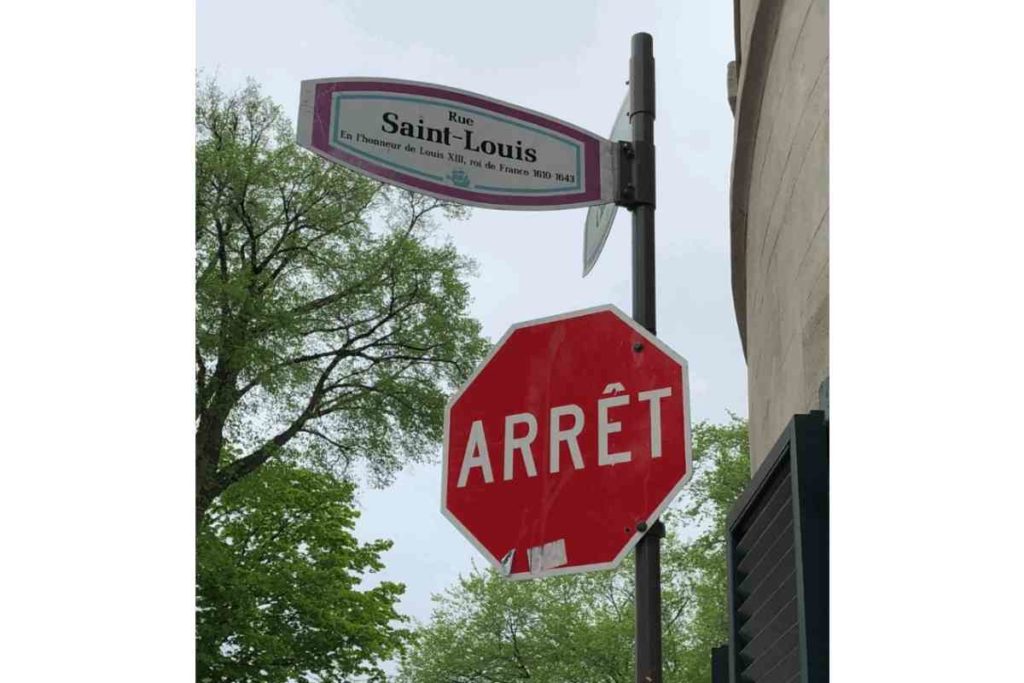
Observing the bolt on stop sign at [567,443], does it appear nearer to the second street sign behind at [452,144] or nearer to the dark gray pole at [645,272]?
the dark gray pole at [645,272]

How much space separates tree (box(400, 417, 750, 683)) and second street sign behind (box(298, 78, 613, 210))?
2733 centimetres

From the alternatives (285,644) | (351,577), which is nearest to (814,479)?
(285,644)

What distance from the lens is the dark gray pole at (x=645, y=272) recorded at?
3.59m

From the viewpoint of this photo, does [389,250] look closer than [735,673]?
No

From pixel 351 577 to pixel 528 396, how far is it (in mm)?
21084

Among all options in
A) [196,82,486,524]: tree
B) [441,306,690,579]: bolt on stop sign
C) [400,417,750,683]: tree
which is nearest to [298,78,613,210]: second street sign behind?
[441,306,690,579]: bolt on stop sign

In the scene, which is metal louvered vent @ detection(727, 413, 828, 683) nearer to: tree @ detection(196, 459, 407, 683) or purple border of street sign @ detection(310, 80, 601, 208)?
purple border of street sign @ detection(310, 80, 601, 208)

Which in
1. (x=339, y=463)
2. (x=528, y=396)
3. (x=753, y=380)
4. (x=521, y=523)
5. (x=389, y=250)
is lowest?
(x=521, y=523)

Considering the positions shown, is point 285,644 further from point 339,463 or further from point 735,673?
point 735,673

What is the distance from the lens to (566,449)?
3549 mm

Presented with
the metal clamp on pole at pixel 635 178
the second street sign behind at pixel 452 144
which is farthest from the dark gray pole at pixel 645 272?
the second street sign behind at pixel 452 144

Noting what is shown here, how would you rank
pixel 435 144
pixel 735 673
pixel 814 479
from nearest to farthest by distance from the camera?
pixel 814 479 → pixel 435 144 → pixel 735 673

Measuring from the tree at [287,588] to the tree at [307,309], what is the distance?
0.94m

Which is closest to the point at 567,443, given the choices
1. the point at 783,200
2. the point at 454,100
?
the point at 454,100
